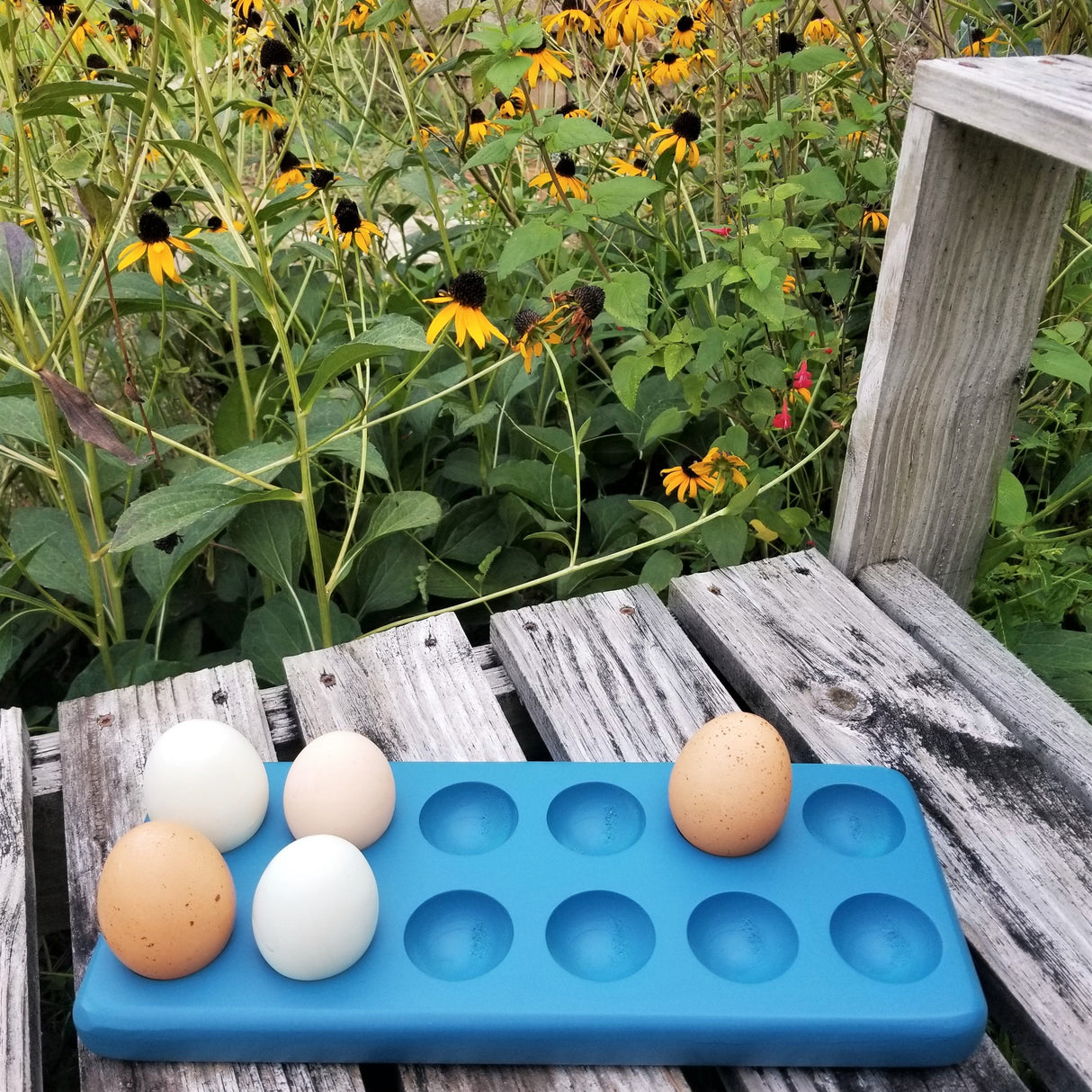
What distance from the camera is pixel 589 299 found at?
1290 mm

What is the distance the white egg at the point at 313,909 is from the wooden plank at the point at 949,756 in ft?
1.60

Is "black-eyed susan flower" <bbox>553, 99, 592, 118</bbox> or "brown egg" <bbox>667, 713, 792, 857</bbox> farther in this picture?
"black-eyed susan flower" <bbox>553, 99, 592, 118</bbox>

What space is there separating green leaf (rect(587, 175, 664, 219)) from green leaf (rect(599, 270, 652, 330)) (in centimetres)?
8

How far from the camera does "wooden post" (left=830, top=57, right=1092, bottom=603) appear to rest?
2.97ft

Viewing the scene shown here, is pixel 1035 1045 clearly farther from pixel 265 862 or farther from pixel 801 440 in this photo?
pixel 801 440

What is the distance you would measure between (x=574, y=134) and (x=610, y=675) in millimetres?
639

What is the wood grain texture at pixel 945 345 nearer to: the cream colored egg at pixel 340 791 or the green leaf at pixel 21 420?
the cream colored egg at pixel 340 791

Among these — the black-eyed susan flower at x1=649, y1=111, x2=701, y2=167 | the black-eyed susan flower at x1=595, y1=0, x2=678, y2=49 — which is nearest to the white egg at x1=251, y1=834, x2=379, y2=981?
the black-eyed susan flower at x1=649, y1=111, x2=701, y2=167

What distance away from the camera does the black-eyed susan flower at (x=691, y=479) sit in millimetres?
1363

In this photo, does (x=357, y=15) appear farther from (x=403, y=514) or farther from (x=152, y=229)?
(x=403, y=514)

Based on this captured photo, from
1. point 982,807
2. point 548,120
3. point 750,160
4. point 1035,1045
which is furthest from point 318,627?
point 750,160

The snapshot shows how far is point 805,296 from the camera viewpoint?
1.69m

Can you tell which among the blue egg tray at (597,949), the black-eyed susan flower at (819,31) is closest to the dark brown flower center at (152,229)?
the blue egg tray at (597,949)

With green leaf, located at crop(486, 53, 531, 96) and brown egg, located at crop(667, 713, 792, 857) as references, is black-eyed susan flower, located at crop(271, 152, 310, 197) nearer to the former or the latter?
green leaf, located at crop(486, 53, 531, 96)
